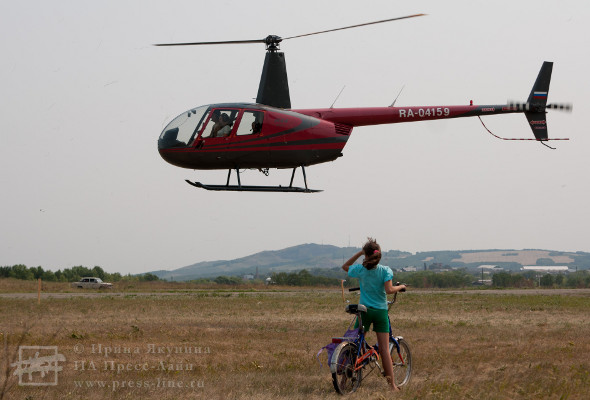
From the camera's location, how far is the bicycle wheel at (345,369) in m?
9.80

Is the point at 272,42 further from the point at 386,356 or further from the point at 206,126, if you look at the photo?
the point at 386,356

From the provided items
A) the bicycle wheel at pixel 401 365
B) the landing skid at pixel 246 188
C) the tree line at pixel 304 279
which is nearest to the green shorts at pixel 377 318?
the bicycle wheel at pixel 401 365

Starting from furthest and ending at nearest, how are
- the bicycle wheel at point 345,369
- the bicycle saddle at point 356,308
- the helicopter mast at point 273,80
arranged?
1. the helicopter mast at point 273,80
2. the bicycle saddle at point 356,308
3. the bicycle wheel at point 345,369

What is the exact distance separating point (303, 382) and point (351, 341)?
1.40 metres

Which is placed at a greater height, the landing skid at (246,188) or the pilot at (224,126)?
the pilot at (224,126)

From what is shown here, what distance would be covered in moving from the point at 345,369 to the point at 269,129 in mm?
12118

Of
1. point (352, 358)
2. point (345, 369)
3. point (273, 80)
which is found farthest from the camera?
point (273, 80)

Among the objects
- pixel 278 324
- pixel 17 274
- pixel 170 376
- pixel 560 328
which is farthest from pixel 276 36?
pixel 17 274

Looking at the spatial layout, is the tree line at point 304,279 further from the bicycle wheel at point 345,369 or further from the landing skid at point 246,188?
the bicycle wheel at point 345,369

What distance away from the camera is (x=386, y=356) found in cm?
1038

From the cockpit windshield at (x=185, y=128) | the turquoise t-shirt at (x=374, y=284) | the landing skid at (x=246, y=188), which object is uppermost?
the cockpit windshield at (x=185, y=128)

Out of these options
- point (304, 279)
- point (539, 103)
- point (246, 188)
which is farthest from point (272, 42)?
point (304, 279)

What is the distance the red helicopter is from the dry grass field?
15.1 feet

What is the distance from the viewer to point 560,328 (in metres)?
19.9
